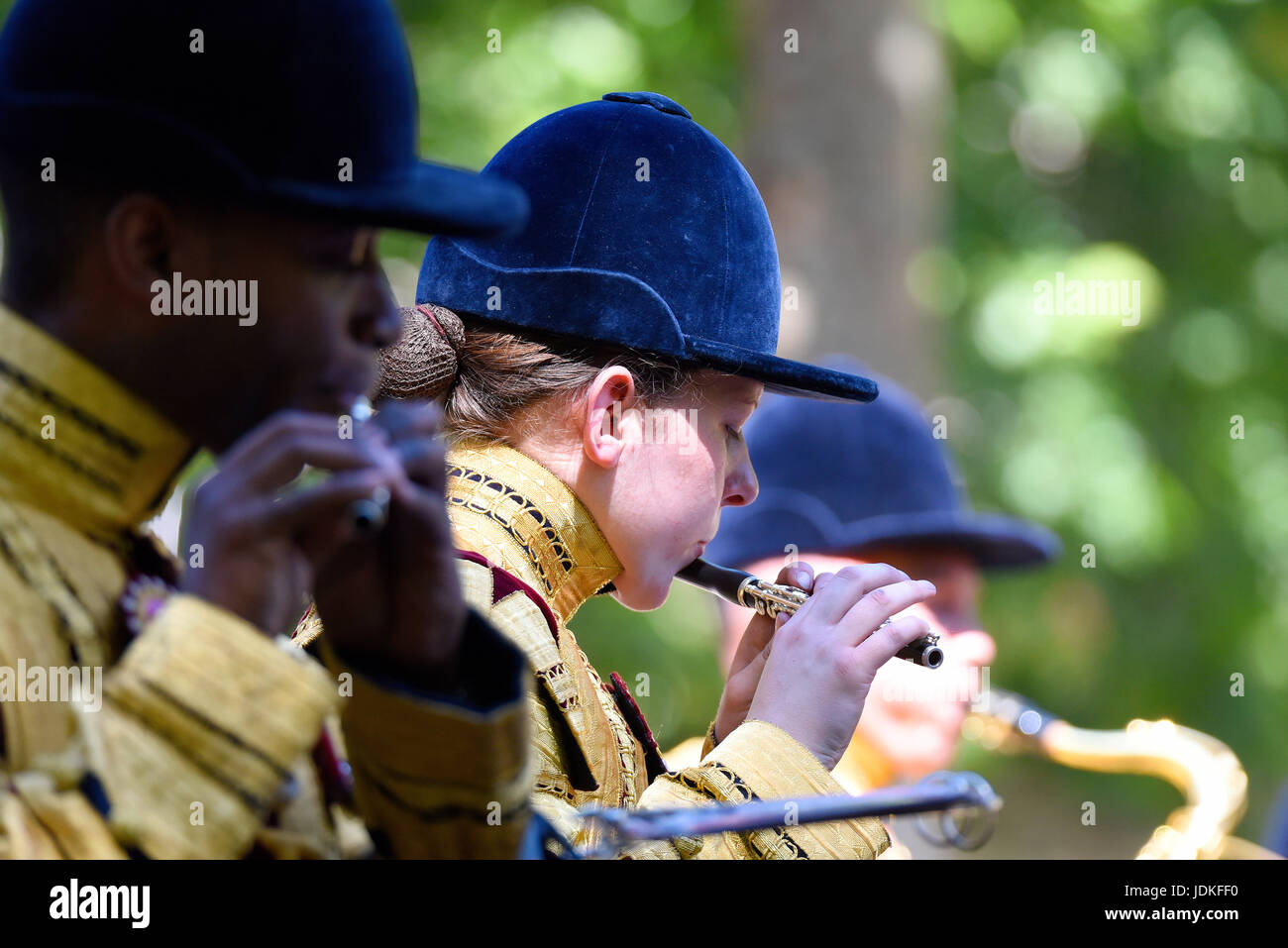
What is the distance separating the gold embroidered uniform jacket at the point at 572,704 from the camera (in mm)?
2232

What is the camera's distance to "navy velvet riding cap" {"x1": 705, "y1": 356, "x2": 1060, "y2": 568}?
191 inches

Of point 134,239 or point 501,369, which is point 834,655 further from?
point 134,239

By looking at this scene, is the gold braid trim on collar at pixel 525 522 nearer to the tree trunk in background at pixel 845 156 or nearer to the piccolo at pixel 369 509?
the piccolo at pixel 369 509

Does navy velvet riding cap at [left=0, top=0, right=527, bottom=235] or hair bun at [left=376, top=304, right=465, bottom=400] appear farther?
hair bun at [left=376, top=304, right=465, bottom=400]

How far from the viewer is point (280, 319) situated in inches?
64.6

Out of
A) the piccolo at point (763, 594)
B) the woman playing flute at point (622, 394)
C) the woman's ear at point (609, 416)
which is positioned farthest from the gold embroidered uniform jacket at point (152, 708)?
the piccolo at point (763, 594)

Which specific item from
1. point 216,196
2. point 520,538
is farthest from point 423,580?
point 520,538

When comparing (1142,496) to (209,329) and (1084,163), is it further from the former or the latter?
(209,329)

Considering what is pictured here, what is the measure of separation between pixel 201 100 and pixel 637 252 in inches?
42.2

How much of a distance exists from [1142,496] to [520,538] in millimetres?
8118

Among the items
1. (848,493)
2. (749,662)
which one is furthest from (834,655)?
(848,493)

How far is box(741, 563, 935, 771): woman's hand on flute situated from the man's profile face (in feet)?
3.29

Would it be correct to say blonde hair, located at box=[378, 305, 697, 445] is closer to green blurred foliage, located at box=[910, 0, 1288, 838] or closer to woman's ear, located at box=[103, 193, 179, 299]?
woman's ear, located at box=[103, 193, 179, 299]

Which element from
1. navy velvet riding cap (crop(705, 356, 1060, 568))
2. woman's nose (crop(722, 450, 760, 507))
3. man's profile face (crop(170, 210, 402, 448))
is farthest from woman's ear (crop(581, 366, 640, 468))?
navy velvet riding cap (crop(705, 356, 1060, 568))
